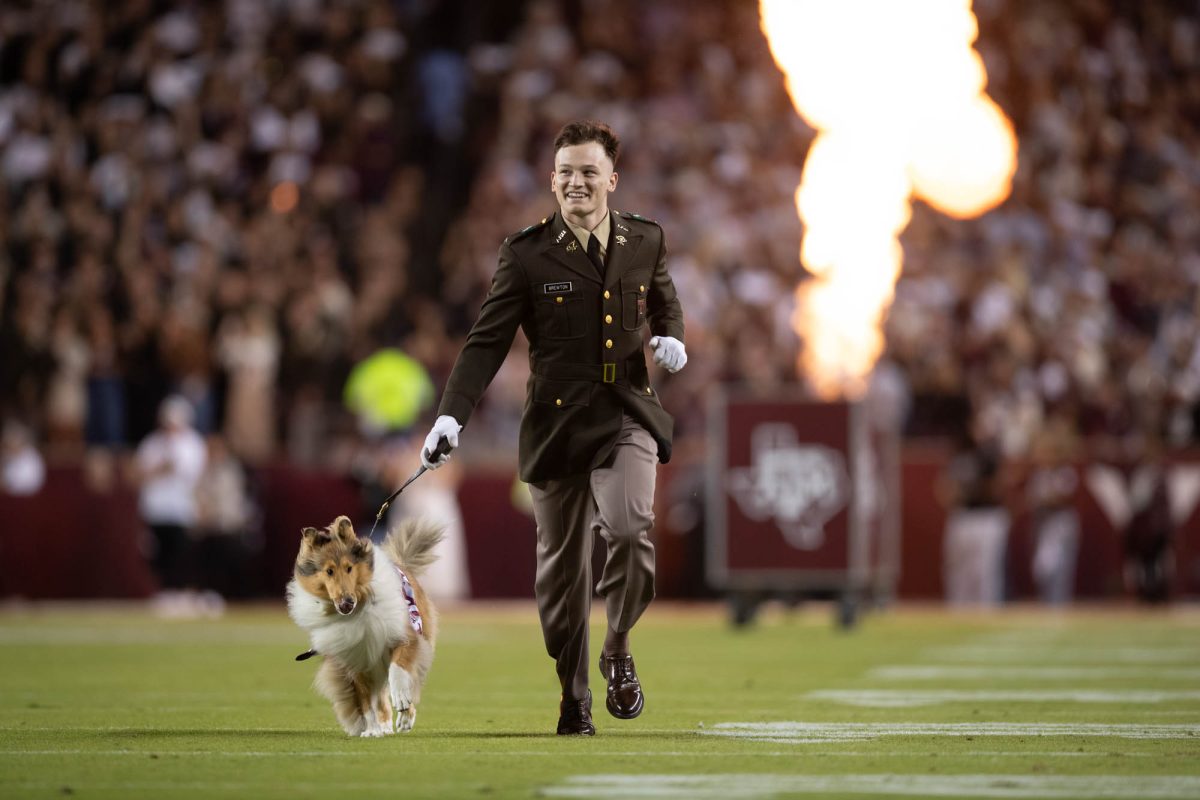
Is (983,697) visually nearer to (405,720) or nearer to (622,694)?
(622,694)

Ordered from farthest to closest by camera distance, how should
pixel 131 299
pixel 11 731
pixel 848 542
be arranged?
1. pixel 131 299
2. pixel 848 542
3. pixel 11 731

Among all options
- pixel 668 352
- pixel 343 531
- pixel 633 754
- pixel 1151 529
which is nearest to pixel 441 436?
pixel 343 531

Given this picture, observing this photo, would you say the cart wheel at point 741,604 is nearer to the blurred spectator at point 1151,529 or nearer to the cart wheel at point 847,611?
the cart wheel at point 847,611

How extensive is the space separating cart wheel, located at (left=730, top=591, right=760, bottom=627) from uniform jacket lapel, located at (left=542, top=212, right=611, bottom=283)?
1152cm

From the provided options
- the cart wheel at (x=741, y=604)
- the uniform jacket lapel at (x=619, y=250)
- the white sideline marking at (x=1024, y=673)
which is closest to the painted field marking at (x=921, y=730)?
the uniform jacket lapel at (x=619, y=250)

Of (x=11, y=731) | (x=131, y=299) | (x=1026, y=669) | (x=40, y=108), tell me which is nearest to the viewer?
(x=11, y=731)

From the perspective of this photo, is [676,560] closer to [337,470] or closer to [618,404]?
[337,470]

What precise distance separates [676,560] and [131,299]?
672 centimetres

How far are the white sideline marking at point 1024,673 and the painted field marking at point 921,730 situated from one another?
356cm

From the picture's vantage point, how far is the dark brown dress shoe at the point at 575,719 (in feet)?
28.6

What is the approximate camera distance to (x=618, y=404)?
8.55 meters

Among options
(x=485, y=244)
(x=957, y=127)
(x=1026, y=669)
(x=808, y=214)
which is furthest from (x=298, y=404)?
(x=1026, y=669)

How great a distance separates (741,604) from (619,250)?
1155cm

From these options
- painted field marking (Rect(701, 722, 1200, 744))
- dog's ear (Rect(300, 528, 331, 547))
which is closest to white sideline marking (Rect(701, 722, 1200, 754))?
painted field marking (Rect(701, 722, 1200, 744))
